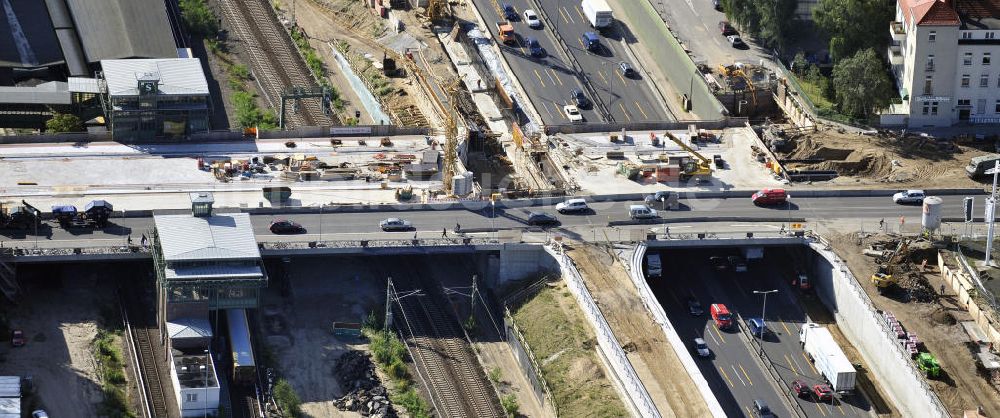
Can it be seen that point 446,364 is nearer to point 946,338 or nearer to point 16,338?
point 16,338

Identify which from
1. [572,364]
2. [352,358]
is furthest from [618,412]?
[352,358]

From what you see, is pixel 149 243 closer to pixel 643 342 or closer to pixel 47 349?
pixel 47 349

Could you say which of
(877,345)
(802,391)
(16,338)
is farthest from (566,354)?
(16,338)

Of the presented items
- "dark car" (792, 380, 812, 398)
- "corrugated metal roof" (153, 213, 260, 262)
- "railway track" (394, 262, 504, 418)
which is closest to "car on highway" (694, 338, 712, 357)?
"dark car" (792, 380, 812, 398)

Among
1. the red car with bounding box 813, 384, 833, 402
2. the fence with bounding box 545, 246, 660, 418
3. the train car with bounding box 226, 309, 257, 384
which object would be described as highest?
the train car with bounding box 226, 309, 257, 384

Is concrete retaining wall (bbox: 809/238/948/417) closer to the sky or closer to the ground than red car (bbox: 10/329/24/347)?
closer to the ground

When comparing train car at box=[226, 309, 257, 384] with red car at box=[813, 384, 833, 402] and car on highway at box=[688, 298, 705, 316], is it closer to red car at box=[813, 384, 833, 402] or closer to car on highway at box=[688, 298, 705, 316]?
car on highway at box=[688, 298, 705, 316]

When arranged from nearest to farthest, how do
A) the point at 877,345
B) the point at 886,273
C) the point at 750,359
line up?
the point at 877,345, the point at 750,359, the point at 886,273
